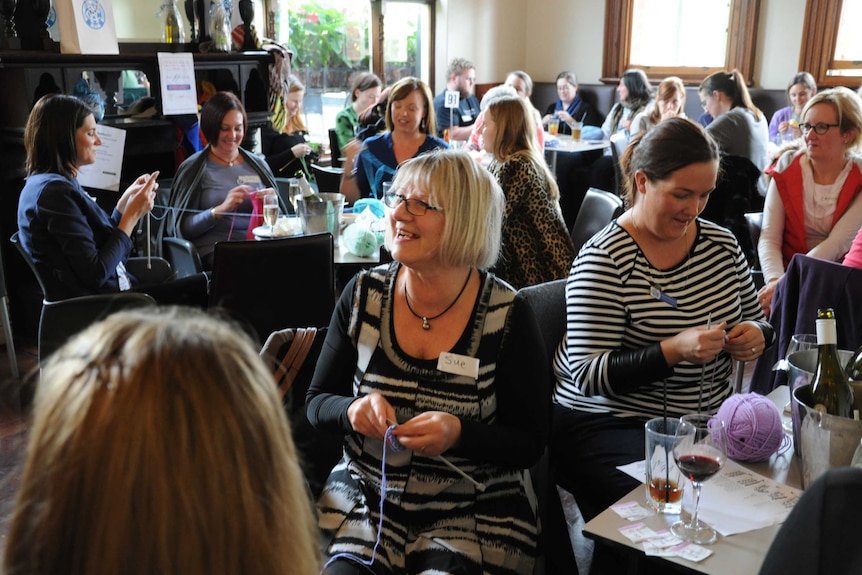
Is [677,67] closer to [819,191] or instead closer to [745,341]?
[819,191]

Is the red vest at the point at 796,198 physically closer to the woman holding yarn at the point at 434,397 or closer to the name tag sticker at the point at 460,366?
the woman holding yarn at the point at 434,397

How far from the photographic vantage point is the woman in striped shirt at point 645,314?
76.7 inches

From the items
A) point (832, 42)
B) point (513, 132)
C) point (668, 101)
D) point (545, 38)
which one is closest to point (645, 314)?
point (513, 132)

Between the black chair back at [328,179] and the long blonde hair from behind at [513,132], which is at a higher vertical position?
the long blonde hair from behind at [513,132]

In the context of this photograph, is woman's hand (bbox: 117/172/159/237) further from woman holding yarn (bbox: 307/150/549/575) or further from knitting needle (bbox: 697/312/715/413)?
knitting needle (bbox: 697/312/715/413)

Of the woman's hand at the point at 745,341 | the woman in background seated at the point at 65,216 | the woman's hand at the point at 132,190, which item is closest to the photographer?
the woman's hand at the point at 745,341

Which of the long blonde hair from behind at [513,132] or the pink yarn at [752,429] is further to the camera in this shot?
the long blonde hair from behind at [513,132]

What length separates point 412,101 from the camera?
445 centimetres

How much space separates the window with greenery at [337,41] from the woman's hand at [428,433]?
5.94m

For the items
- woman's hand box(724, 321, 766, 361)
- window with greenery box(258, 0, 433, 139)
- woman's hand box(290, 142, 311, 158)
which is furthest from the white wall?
woman's hand box(724, 321, 766, 361)

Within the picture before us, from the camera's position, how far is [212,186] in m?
4.02

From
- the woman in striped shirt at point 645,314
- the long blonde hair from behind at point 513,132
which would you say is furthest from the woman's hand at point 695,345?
the long blonde hair from behind at point 513,132

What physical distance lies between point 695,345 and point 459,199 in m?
0.63

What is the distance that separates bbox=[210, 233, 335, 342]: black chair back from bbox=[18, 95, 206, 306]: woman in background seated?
68cm
